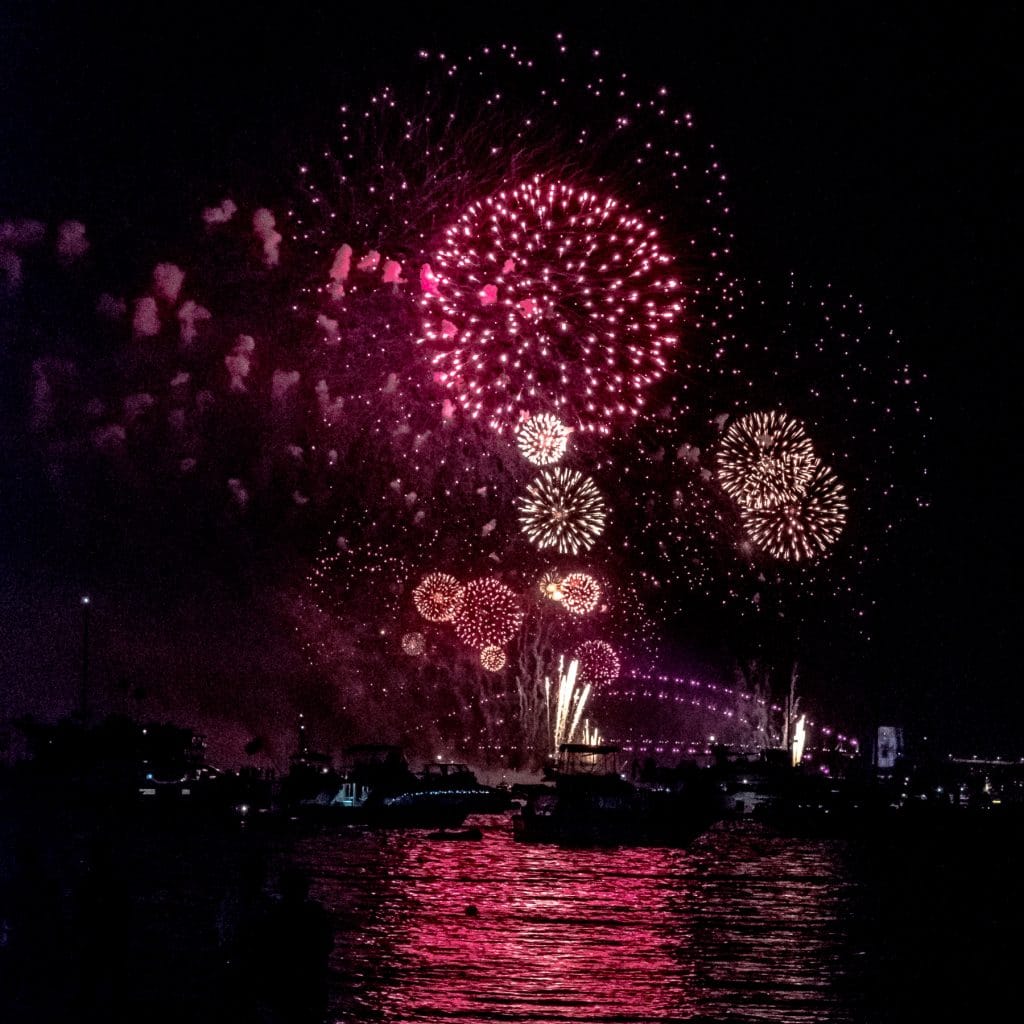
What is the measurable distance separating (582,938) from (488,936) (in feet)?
4.34

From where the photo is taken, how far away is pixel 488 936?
Answer: 20609 mm

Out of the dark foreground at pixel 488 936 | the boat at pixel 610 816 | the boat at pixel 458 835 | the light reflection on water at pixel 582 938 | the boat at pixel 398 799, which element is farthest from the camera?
the boat at pixel 398 799

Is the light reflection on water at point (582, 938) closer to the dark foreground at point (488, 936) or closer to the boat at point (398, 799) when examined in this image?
the dark foreground at point (488, 936)

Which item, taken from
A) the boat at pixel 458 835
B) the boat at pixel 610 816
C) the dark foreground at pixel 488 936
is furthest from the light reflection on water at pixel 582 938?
the boat at pixel 458 835

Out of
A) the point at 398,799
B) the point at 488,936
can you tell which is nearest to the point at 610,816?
the point at 398,799

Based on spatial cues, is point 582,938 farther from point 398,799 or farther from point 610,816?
point 398,799

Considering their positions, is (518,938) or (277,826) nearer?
(518,938)

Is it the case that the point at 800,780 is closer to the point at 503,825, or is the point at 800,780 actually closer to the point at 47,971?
the point at 503,825

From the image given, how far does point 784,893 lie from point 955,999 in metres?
10.6

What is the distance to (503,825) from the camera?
4997cm

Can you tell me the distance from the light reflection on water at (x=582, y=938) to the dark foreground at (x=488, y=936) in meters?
0.06

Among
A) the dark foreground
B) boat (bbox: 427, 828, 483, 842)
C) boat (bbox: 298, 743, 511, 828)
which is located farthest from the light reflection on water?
boat (bbox: 298, 743, 511, 828)

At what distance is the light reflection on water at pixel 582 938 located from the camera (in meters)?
16.1

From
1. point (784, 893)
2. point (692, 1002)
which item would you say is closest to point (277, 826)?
point (784, 893)
